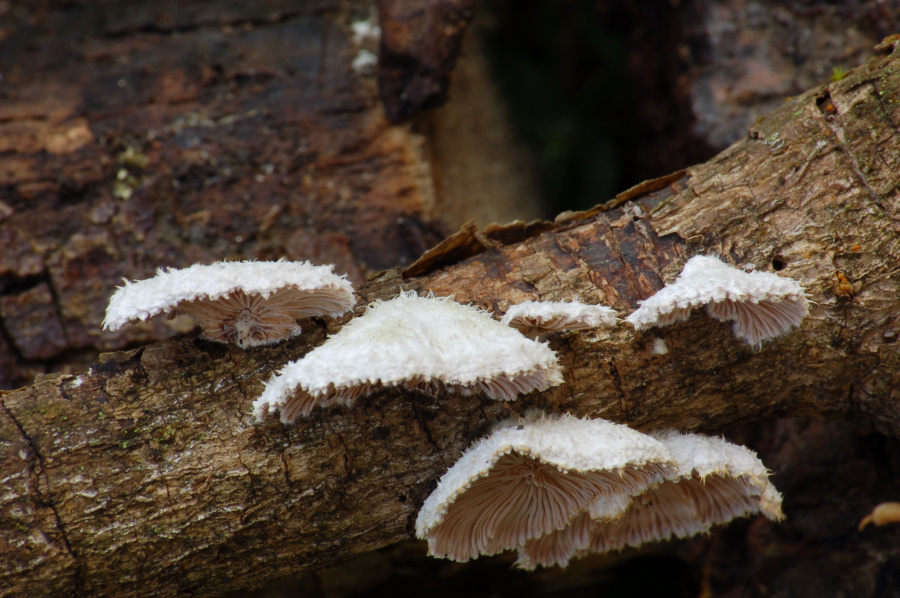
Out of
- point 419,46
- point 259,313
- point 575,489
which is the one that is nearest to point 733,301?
point 575,489

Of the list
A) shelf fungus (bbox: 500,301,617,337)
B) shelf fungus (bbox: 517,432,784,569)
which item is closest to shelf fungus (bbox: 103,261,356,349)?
shelf fungus (bbox: 500,301,617,337)

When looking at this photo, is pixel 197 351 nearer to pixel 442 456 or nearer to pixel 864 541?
pixel 442 456

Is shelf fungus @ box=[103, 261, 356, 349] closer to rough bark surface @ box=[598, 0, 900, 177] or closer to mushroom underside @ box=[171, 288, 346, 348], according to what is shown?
mushroom underside @ box=[171, 288, 346, 348]

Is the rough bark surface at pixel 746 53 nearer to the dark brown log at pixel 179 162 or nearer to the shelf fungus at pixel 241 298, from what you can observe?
the dark brown log at pixel 179 162

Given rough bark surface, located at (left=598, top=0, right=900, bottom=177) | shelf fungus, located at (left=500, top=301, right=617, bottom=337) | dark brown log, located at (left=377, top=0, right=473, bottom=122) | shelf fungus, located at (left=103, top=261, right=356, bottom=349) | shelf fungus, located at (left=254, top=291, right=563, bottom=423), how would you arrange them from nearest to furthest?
shelf fungus, located at (left=254, top=291, right=563, bottom=423) → shelf fungus, located at (left=103, top=261, right=356, bottom=349) → shelf fungus, located at (left=500, top=301, right=617, bottom=337) → dark brown log, located at (left=377, top=0, right=473, bottom=122) → rough bark surface, located at (left=598, top=0, right=900, bottom=177)

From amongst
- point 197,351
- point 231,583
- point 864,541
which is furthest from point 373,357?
point 864,541

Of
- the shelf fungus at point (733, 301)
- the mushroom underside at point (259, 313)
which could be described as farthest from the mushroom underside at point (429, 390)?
the shelf fungus at point (733, 301)
